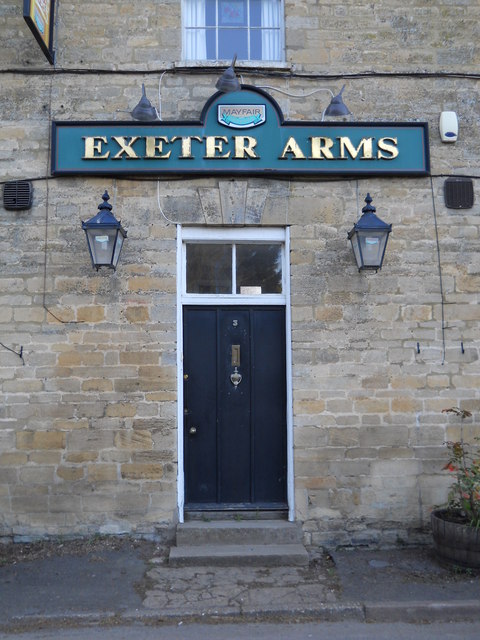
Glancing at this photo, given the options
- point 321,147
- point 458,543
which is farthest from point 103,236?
point 458,543

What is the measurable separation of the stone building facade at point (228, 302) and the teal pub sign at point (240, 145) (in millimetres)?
127

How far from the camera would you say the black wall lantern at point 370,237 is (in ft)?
19.0

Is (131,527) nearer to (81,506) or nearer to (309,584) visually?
(81,506)

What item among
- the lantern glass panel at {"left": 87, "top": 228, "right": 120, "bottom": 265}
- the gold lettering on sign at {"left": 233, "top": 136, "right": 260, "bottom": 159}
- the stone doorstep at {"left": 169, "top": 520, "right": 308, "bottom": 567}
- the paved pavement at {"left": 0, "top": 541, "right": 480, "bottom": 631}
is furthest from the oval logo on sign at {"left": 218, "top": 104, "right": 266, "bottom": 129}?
the paved pavement at {"left": 0, "top": 541, "right": 480, "bottom": 631}

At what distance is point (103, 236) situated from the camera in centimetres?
574

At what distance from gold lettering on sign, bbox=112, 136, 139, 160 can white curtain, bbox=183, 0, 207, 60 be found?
120 centimetres

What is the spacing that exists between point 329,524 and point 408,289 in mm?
2474

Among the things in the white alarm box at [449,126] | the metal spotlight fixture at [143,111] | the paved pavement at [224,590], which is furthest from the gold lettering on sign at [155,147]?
the paved pavement at [224,590]

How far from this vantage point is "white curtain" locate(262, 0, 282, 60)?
6547 mm

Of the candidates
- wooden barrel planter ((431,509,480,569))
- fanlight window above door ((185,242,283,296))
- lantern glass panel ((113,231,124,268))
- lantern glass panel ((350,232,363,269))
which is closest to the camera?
wooden barrel planter ((431,509,480,569))

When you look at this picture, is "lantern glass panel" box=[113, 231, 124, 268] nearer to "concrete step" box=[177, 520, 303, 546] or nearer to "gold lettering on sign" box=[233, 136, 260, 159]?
"gold lettering on sign" box=[233, 136, 260, 159]

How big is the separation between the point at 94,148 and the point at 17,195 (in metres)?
0.91

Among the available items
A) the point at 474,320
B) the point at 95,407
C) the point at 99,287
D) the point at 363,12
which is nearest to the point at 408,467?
the point at 474,320

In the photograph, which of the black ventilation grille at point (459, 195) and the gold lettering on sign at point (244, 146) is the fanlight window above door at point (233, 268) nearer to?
the gold lettering on sign at point (244, 146)
